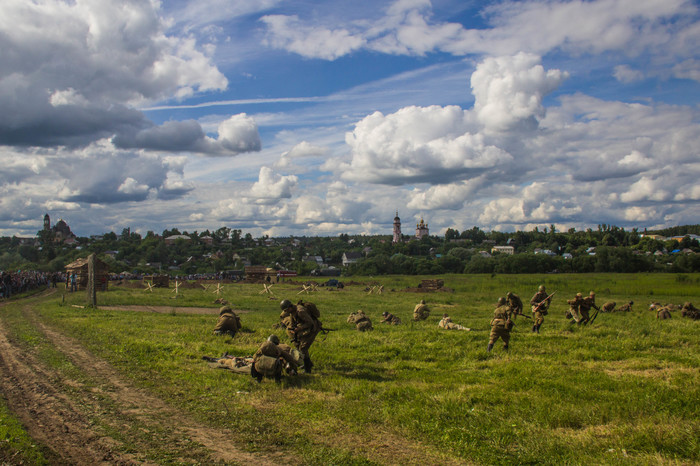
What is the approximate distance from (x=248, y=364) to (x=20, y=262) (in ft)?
309

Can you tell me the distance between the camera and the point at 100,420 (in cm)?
778

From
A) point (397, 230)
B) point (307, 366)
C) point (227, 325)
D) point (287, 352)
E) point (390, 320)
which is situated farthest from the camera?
point (397, 230)

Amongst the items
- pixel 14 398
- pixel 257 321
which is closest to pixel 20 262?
pixel 257 321

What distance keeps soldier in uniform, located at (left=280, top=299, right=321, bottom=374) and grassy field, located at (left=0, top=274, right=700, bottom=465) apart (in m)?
0.68

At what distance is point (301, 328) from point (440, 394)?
12.9 feet

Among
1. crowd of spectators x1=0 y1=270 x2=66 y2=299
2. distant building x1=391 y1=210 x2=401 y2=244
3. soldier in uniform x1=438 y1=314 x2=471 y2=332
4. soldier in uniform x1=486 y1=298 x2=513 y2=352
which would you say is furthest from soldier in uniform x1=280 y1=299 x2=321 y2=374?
distant building x1=391 y1=210 x2=401 y2=244

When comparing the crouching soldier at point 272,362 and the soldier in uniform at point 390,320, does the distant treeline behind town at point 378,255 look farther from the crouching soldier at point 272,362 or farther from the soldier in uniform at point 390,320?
the crouching soldier at point 272,362

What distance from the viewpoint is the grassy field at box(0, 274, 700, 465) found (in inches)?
263

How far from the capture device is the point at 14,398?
8.85 metres

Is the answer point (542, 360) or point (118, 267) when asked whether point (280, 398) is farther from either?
point (118, 267)

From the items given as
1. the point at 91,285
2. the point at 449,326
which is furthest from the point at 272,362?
the point at 91,285

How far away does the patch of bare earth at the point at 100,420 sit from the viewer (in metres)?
6.48

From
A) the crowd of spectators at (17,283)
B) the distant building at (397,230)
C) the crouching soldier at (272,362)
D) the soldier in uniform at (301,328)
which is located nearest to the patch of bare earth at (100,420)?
the crouching soldier at (272,362)

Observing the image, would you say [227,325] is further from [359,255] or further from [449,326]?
[359,255]
